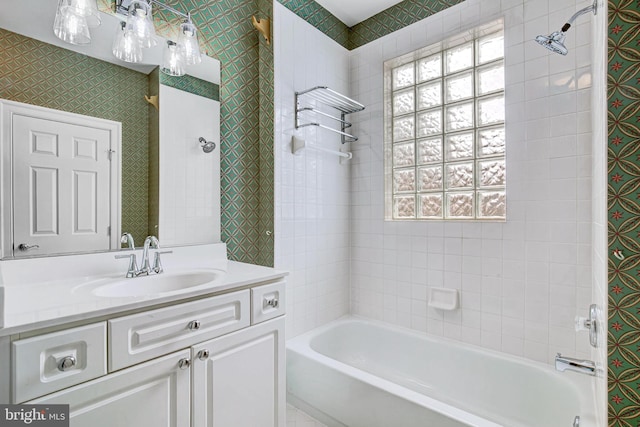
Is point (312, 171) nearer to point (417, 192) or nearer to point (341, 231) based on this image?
point (341, 231)

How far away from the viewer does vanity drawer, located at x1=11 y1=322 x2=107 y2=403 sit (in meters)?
0.78

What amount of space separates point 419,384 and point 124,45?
2471 mm

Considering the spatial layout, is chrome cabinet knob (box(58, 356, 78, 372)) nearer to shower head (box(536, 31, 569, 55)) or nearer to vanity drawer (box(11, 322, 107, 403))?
vanity drawer (box(11, 322, 107, 403))

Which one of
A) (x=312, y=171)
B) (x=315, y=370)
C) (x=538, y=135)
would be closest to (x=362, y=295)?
(x=315, y=370)

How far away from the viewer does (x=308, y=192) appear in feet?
7.11

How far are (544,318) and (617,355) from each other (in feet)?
3.95

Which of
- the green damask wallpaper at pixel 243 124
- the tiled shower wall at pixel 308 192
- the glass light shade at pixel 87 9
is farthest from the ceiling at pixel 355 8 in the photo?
the glass light shade at pixel 87 9

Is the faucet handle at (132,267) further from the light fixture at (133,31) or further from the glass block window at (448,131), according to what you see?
the glass block window at (448,131)

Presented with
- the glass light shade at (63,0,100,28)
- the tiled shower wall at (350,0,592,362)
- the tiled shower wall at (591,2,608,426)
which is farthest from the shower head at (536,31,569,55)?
the glass light shade at (63,0,100,28)

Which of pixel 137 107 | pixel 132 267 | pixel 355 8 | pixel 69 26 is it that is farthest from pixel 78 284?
pixel 355 8

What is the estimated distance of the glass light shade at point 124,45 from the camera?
1.40 meters

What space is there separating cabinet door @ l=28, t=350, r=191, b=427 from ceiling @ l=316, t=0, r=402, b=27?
242 centimetres

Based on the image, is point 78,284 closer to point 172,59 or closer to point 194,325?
point 194,325

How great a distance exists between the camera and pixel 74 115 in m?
1.30
